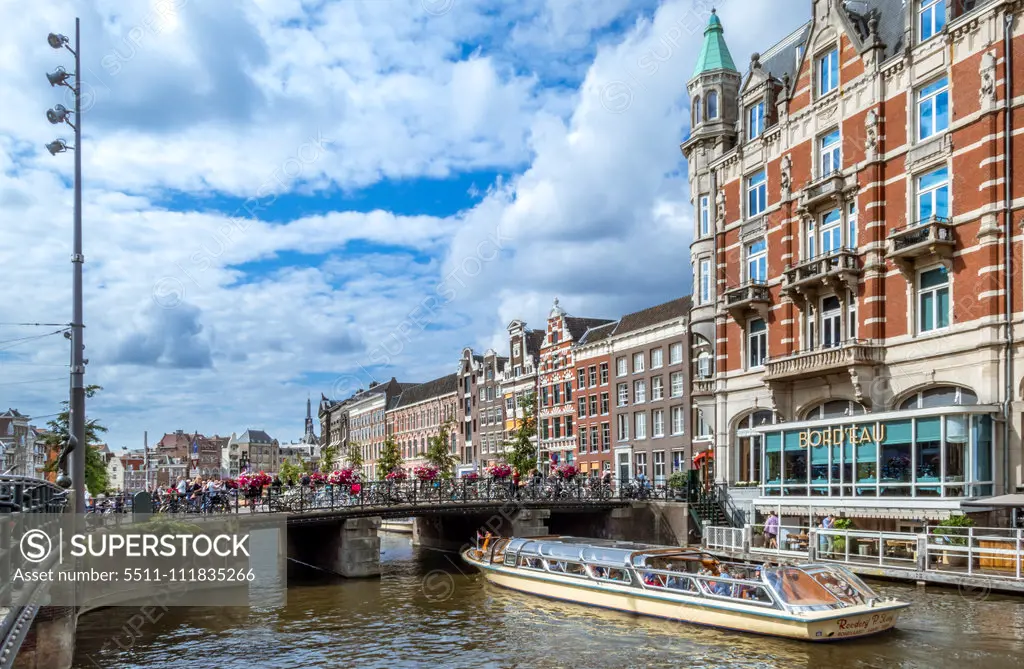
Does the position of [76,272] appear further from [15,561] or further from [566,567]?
[566,567]

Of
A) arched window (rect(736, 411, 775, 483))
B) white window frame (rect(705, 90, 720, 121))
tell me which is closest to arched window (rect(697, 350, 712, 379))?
arched window (rect(736, 411, 775, 483))

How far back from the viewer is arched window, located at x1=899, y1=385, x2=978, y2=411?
3366 centimetres

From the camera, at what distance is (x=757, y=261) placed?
44.4 meters

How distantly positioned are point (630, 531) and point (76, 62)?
33792mm

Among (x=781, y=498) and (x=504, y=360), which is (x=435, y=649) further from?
(x=504, y=360)

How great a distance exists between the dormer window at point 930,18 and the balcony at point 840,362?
1153 centimetres

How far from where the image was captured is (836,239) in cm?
3953

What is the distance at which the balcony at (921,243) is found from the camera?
33.7 m

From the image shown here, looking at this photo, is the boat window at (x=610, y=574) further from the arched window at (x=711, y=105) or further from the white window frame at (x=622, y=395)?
the white window frame at (x=622, y=395)

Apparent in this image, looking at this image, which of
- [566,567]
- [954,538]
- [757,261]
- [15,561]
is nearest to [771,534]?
[954,538]

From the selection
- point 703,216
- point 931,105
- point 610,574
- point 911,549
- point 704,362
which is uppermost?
point 931,105

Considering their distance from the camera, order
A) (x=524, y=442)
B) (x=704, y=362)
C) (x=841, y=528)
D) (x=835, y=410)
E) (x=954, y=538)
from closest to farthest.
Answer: (x=954, y=538)
(x=841, y=528)
(x=835, y=410)
(x=704, y=362)
(x=524, y=442)

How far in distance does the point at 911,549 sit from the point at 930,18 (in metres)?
19.2

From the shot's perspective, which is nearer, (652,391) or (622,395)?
(652,391)
